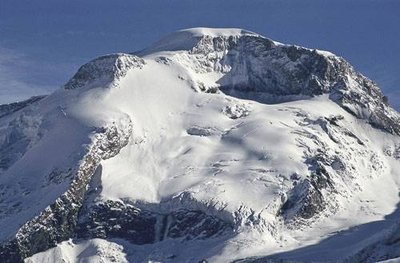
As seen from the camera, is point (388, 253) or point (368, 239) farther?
point (368, 239)

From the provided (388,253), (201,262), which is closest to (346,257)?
(388,253)

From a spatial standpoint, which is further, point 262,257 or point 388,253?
point 262,257

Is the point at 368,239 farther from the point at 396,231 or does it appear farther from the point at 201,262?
the point at 201,262

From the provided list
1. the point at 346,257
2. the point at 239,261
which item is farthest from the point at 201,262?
the point at 346,257

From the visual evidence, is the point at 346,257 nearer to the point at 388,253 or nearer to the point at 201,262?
the point at 388,253

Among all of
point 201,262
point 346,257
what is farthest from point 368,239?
point 201,262

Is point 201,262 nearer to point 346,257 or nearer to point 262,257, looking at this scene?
point 262,257

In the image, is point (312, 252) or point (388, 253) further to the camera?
point (312, 252)

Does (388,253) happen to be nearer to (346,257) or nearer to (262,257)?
(346,257)
